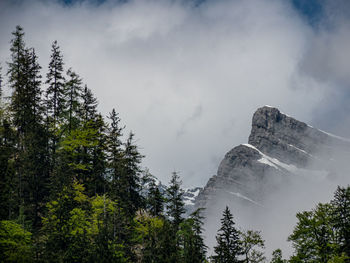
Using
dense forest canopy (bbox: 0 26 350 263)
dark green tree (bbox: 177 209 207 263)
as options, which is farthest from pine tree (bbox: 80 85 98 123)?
dark green tree (bbox: 177 209 207 263)

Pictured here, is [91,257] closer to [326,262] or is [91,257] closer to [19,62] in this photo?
[326,262]

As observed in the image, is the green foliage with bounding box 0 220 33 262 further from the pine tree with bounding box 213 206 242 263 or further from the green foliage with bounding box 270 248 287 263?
the green foliage with bounding box 270 248 287 263

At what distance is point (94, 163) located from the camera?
4797 cm

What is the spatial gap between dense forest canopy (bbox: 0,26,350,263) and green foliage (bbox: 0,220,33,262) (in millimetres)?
79

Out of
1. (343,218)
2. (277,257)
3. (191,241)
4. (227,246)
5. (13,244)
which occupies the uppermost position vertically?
(343,218)

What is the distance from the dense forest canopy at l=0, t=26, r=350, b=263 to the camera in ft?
105

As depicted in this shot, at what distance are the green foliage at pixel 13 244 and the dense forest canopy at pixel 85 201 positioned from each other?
79 millimetres

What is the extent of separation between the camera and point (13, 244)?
28547 millimetres

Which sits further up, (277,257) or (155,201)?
(155,201)

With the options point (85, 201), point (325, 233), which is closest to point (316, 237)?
point (325, 233)

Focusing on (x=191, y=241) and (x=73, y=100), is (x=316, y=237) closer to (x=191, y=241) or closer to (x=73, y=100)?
(x=191, y=241)

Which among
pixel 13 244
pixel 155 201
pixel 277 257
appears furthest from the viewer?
pixel 277 257

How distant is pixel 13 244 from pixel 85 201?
470 inches

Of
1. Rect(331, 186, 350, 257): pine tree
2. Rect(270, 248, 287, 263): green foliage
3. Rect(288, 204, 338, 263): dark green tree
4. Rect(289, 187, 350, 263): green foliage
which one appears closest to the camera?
Rect(331, 186, 350, 257): pine tree
